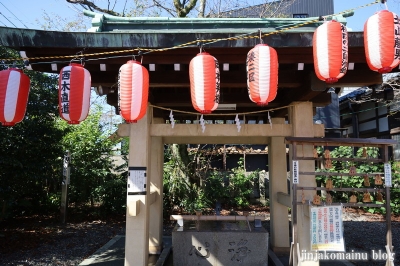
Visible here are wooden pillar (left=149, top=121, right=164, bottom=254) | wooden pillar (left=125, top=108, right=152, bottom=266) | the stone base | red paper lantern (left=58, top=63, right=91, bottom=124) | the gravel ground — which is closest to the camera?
red paper lantern (left=58, top=63, right=91, bottom=124)

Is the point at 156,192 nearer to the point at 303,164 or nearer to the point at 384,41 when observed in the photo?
the point at 303,164

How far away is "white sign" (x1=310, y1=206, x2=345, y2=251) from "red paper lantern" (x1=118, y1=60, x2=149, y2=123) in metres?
2.98

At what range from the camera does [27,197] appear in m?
10.6

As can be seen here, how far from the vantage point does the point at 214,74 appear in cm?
358

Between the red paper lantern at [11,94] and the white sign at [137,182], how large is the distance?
5.83 feet

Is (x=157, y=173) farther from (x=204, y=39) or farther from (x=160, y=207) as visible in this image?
(x=204, y=39)

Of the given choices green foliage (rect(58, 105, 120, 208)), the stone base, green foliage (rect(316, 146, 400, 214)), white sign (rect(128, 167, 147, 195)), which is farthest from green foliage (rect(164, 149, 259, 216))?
white sign (rect(128, 167, 147, 195))

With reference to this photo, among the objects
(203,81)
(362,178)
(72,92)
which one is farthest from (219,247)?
(362,178)

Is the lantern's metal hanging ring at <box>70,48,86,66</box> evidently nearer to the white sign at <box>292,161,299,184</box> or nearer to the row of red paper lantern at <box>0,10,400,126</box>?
the row of red paper lantern at <box>0,10,400,126</box>

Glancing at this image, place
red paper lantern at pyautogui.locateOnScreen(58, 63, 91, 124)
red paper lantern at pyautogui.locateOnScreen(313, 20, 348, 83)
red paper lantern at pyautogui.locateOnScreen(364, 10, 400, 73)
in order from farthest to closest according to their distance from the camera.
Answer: red paper lantern at pyautogui.locateOnScreen(58, 63, 91, 124) → red paper lantern at pyautogui.locateOnScreen(313, 20, 348, 83) → red paper lantern at pyautogui.locateOnScreen(364, 10, 400, 73)

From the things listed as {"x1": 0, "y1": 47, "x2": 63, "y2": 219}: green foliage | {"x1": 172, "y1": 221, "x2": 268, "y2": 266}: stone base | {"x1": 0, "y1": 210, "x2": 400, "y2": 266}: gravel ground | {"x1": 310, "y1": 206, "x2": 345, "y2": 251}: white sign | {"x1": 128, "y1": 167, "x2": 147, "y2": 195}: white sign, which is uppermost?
{"x1": 0, "y1": 47, "x2": 63, "y2": 219}: green foliage

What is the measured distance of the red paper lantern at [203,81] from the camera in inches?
139

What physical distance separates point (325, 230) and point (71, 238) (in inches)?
275

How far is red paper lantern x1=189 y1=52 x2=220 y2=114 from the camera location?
139 inches
